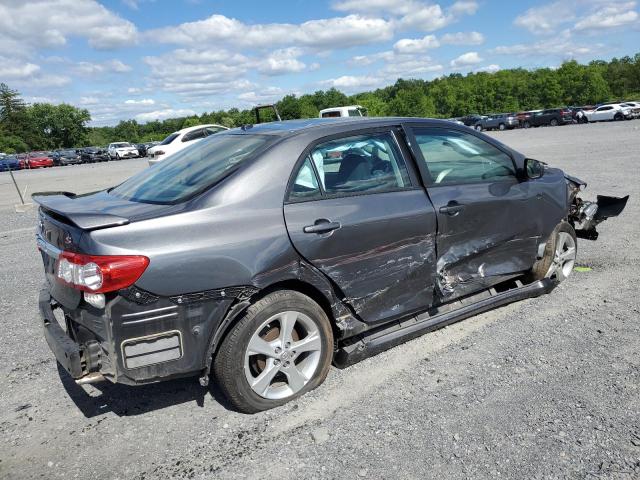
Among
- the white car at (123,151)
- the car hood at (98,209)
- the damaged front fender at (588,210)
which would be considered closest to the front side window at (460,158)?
the damaged front fender at (588,210)

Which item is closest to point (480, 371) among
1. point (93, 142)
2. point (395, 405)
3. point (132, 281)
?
A: point (395, 405)

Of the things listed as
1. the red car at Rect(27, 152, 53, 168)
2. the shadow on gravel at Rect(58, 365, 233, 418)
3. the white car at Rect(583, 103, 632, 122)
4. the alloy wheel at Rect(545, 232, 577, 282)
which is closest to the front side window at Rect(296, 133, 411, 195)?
the shadow on gravel at Rect(58, 365, 233, 418)

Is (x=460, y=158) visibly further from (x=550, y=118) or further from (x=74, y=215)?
(x=550, y=118)

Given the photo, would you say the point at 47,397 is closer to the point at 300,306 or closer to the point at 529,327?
the point at 300,306

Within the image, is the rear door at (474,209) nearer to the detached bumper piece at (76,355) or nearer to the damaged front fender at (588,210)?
the damaged front fender at (588,210)

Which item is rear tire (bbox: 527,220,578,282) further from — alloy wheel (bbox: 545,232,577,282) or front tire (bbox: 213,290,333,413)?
front tire (bbox: 213,290,333,413)

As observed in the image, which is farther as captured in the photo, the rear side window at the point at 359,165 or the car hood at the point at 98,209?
the rear side window at the point at 359,165

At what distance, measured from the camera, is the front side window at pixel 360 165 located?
137 inches

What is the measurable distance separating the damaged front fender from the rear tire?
1.69 ft

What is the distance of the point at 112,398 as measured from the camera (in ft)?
11.6

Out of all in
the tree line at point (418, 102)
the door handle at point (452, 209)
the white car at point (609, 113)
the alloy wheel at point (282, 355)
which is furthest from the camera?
the tree line at point (418, 102)

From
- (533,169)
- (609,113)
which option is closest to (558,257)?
(533,169)

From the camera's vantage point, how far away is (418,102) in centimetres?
8194

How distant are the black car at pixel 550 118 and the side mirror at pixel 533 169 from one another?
46.1m
